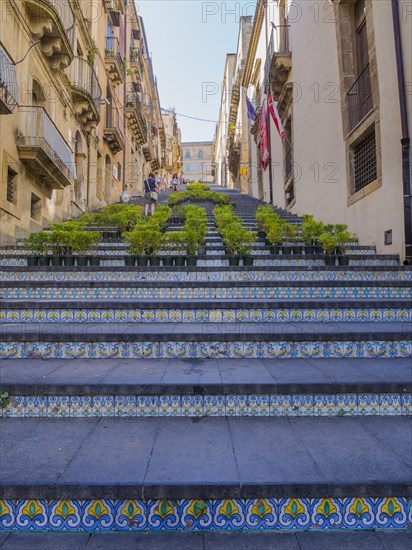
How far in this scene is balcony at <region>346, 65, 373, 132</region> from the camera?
340 inches

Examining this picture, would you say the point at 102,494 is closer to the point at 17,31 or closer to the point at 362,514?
the point at 362,514

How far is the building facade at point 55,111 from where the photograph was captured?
8406 mm

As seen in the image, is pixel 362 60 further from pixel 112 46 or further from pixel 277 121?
pixel 112 46

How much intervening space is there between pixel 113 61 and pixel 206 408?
21495 millimetres

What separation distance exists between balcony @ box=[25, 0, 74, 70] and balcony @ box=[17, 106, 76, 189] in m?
2.27

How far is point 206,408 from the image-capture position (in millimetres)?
2758

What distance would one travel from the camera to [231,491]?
1.90 metres

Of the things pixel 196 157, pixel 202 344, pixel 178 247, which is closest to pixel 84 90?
pixel 178 247

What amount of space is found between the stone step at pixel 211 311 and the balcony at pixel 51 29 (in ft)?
27.4

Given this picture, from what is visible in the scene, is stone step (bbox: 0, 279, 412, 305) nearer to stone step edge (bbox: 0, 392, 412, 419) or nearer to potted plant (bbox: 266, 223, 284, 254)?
potted plant (bbox: 266, 223, 284, 254)

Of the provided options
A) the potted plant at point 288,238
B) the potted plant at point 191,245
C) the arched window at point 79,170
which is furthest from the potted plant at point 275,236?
the arched window at point 79,170

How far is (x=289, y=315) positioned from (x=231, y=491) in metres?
2.64

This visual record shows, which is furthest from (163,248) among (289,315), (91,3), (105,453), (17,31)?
(91,3)

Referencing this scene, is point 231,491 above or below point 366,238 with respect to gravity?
below
